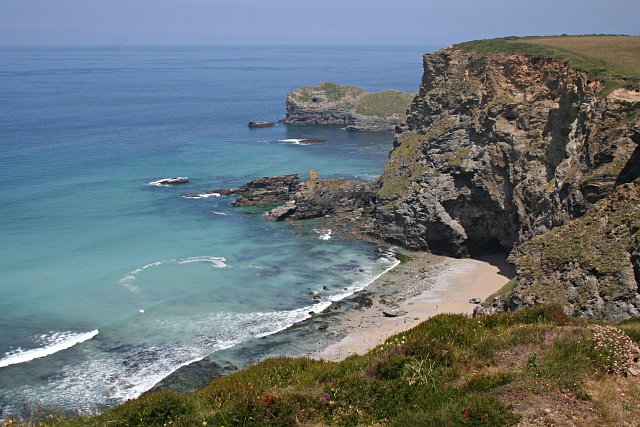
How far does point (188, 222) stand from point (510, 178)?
3394 cm

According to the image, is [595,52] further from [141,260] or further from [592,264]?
[141,260]

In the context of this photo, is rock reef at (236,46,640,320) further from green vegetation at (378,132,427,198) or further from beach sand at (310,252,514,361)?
beach sand at (310,252,514,361)

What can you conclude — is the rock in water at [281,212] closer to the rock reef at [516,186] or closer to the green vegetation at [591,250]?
the rock reef at [516,186]

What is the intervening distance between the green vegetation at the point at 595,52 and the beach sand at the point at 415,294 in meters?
17.3

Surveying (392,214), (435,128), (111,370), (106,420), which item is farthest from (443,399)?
(435,128)

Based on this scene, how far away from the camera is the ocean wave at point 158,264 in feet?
175

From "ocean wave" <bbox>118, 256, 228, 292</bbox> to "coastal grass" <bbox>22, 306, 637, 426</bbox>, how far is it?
35075 mm

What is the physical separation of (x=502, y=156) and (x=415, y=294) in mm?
14387

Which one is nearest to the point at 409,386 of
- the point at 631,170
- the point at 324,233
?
the point at 631,170

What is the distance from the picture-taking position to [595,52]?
58.2 metres

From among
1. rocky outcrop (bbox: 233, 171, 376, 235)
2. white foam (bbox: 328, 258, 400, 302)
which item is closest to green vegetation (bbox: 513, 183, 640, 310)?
white foam (bbox: 328, 258, 400, 302)

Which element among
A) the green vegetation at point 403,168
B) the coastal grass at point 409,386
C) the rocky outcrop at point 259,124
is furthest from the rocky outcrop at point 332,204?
the rocky outcrop at point 259,124

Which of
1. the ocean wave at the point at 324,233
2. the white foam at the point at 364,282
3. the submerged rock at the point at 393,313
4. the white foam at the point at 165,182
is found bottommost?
the white foam at the point at 364,282

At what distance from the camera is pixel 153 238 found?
65.2 meters
